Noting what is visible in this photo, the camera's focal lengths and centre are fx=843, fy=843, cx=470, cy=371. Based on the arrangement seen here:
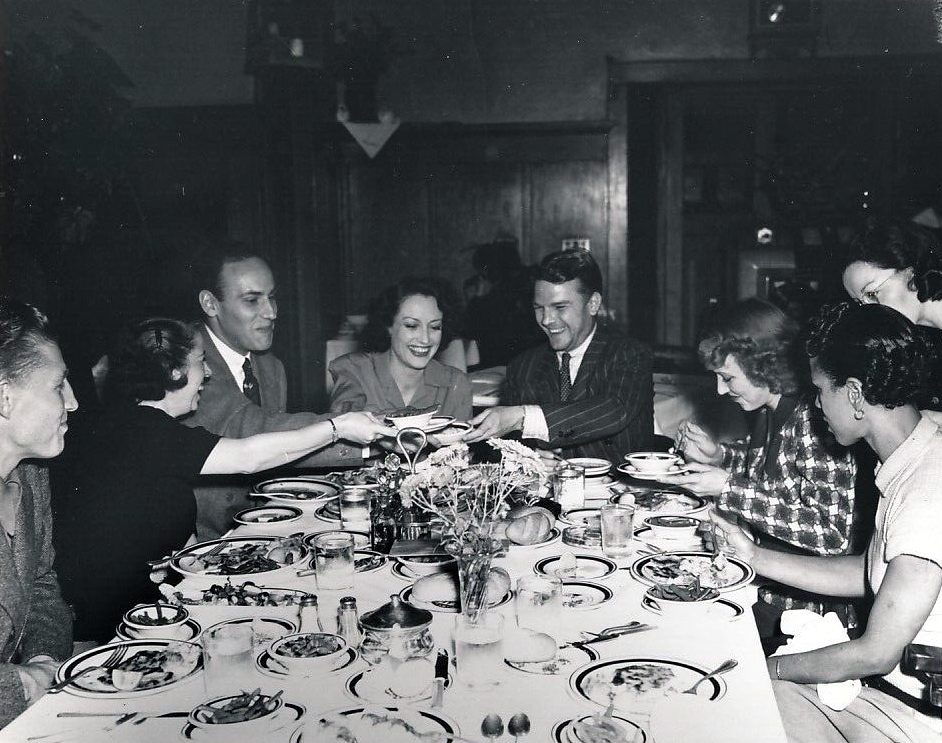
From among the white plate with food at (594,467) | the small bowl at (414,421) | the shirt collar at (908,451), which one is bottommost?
the white plate with food at (594,467)

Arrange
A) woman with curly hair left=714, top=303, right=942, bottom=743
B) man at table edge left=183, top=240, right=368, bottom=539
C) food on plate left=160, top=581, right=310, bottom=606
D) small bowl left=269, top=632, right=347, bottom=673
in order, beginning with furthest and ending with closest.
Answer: man at table edge left=183, top=240, right=368, bottom=539
food on plate left=160, top=581, right=310, bottom=606
woman with curly hair left=714, top=303, right=942, bottom=743
small bowl left=269, top=632, right=347, bottom=673

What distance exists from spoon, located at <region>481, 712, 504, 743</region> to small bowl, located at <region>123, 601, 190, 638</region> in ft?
2.29

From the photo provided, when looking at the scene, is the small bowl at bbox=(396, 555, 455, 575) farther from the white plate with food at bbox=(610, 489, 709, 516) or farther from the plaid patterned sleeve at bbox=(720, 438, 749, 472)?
the plaid patterned sleeve at bbox=(720, 438, 749, 472)

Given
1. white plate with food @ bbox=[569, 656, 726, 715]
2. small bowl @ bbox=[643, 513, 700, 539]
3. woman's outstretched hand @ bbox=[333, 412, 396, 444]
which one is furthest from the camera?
woman's outstretched hand @ bbox=[333, 412, 396, 444]

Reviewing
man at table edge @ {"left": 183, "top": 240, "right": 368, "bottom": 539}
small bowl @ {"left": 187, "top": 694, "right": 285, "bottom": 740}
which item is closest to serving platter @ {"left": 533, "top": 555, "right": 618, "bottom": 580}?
small bowl @ {"left": 187, "top": 694, "right": 285, "bottom": 740}

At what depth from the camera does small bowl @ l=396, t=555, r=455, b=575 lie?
206 cm

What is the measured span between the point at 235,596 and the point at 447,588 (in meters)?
0.47

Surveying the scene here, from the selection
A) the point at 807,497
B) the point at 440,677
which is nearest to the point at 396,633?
Result: the point at 440,677

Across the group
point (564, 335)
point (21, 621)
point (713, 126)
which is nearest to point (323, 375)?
point (564, 335)

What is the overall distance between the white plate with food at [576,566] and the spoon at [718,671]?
0.50 m

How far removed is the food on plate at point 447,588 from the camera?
6.00ft

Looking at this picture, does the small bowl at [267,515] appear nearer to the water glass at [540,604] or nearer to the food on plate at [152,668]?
the food on plate at [152,668]

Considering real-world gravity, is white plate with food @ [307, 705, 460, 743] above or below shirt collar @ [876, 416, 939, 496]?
below

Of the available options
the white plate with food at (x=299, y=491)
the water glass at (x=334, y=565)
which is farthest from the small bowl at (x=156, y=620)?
the white plate with food at (x=299, y=491)
